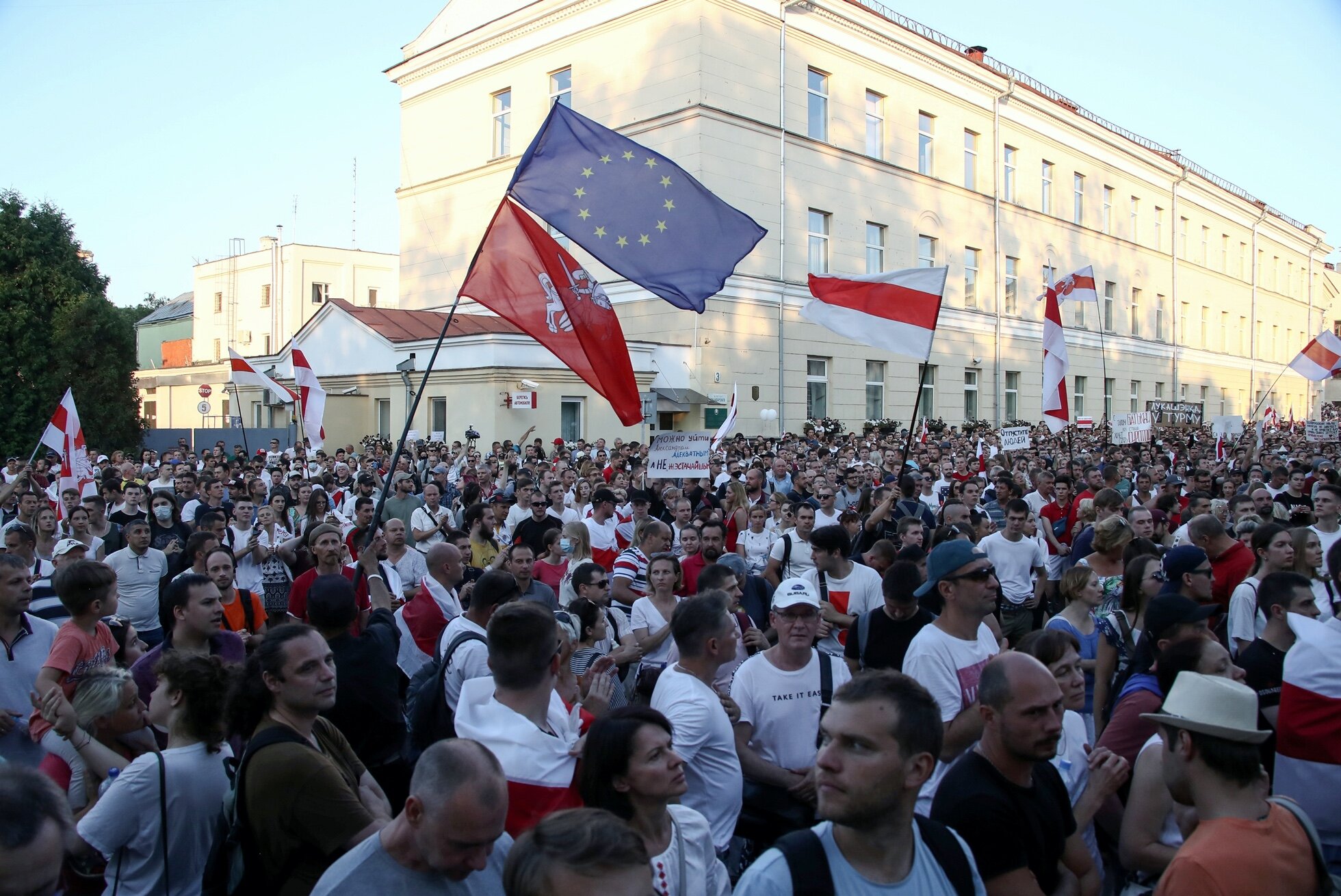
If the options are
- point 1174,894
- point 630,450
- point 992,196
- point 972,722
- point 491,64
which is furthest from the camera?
point 992,196

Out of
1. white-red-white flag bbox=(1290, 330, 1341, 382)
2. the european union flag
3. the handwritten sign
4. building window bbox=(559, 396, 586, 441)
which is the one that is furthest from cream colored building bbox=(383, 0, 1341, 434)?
the european union flag

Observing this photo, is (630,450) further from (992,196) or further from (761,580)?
(992,196)

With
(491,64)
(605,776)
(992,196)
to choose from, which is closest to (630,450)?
(605,776)

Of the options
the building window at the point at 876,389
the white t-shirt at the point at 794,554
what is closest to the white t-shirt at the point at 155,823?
the white t-shirt at the point at 794,554

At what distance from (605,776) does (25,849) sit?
145 cm

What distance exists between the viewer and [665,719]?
120 inches

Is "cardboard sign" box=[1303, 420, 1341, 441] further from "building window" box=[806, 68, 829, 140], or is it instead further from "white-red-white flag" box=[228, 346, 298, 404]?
"white-red-white flag" box=[228, 346, 298, 404]

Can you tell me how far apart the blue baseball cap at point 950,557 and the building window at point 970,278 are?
120 ft

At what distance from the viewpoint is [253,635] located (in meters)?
5.79

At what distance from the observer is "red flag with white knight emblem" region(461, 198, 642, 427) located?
779 cm

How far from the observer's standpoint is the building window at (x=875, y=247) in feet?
115

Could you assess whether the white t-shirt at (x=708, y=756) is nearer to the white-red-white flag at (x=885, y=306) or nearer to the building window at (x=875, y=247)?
the white-red-white flag at (x=885, y=306)

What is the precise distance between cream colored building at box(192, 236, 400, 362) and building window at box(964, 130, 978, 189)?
34.6m

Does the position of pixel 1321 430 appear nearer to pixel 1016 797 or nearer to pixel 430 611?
pixel 430 611
